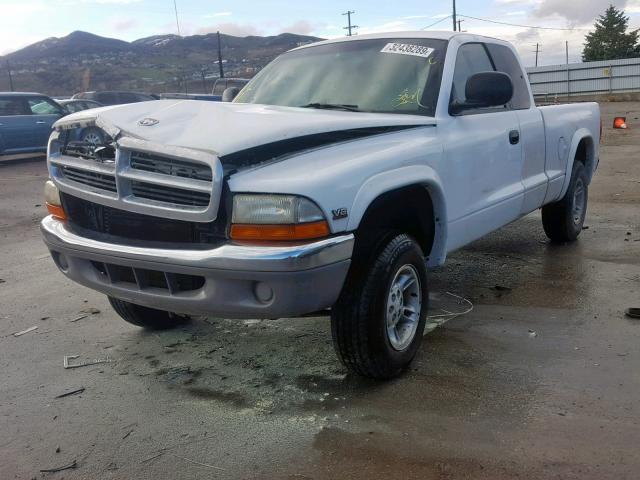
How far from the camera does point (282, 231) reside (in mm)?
2797

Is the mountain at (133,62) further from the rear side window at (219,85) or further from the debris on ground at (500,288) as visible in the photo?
the debris on ground at (500,288)

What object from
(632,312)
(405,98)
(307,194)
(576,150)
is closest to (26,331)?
(307,194)

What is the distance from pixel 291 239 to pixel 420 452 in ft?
3.44

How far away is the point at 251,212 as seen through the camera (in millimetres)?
2816

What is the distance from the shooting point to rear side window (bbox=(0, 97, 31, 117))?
15391 mm

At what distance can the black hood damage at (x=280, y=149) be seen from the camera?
2885mm

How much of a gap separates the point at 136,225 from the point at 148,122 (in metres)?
0.50

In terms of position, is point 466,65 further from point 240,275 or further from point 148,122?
point 240,275

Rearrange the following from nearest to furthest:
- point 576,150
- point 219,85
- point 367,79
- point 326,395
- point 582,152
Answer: point 326,395, point 367,79, point 576,150, point 582,152, point 219,85

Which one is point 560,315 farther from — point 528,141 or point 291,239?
point 291,239

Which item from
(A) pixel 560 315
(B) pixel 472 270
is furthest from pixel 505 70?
(A) pixel 560 315

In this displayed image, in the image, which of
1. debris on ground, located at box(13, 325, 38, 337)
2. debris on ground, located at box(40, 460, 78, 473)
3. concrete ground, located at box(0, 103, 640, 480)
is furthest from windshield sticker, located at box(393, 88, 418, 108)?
debris on ground, located at box(13, 325, 38, 337)

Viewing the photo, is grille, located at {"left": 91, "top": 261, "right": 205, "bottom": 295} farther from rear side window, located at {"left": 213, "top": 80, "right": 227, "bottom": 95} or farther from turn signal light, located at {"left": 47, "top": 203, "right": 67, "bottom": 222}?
rear side window, located at {"left": 213, "top": 80, "right": 227, "bottom": 95}

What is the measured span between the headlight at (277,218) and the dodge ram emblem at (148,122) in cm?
67
